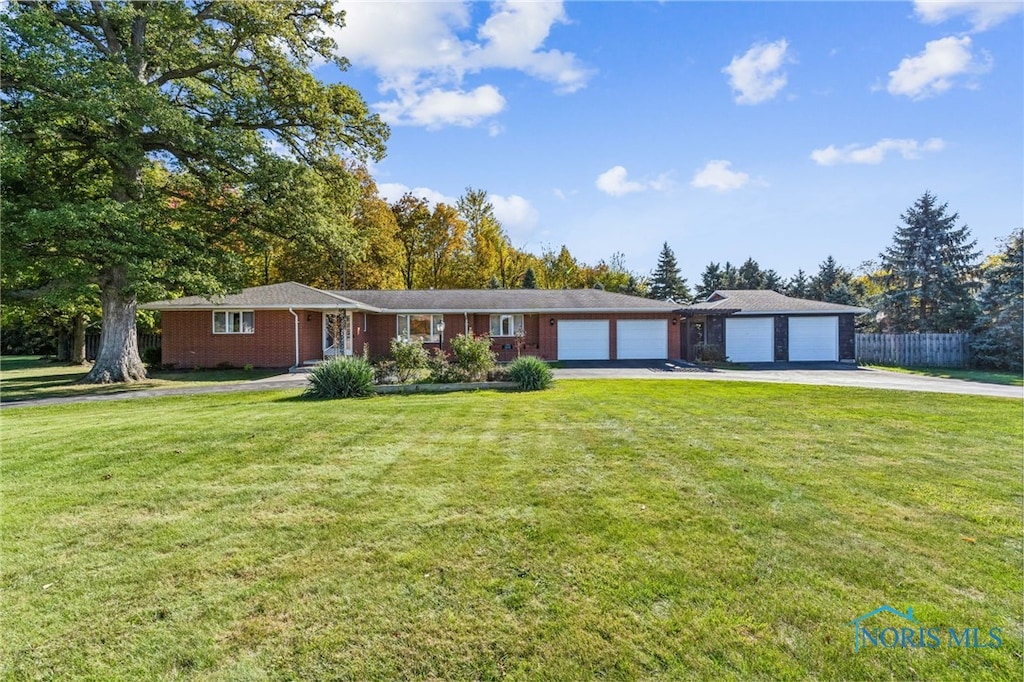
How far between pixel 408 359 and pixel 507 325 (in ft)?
32.7

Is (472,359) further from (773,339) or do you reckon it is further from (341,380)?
(773,339)

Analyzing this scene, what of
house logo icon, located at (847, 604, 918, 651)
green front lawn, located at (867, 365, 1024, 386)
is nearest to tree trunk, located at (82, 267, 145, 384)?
house logo icon, located at (847, 604, 918, 651)

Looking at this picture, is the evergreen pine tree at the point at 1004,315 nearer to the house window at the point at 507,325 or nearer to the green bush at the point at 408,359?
the house window at the point at 507,325

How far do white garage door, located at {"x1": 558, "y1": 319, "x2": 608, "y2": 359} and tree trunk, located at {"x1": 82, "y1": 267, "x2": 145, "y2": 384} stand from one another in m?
16.3

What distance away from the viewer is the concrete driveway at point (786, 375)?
1359 centimetres

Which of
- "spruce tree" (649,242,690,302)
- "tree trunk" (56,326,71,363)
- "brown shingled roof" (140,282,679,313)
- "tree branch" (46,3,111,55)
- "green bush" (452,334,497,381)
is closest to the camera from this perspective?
"green bush" (452,334,497,381)

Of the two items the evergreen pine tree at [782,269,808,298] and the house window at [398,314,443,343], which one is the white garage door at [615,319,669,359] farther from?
the evergreen pine tree at [782,269,808,298]

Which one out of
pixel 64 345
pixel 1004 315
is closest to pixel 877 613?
pixel 1004 315

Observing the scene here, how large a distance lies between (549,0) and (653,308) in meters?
15.1

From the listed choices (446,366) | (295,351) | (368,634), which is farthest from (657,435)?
(295,351)

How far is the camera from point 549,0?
26.7 ft

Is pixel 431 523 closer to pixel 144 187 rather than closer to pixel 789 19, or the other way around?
pixel 789 19

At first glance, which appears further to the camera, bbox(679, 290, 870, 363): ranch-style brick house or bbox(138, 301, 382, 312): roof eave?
bbox(679, 290, 870, 363): ranch-style brick house

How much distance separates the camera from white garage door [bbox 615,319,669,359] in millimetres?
21891
